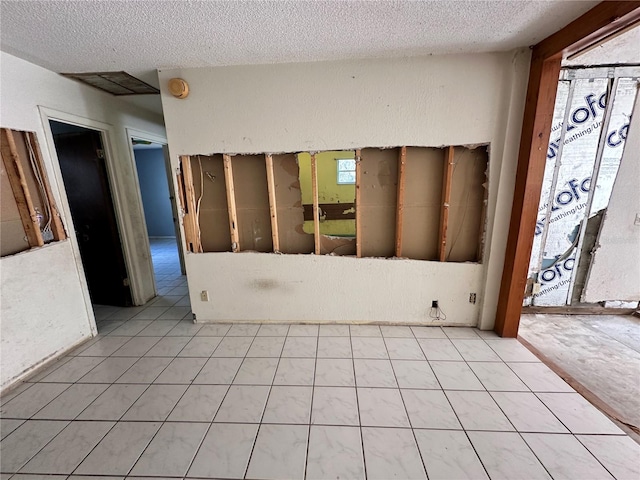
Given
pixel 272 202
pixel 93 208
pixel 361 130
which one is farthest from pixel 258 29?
pixel 93 208

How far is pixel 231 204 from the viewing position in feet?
8.45

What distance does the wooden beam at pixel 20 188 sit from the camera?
2027 millimetres

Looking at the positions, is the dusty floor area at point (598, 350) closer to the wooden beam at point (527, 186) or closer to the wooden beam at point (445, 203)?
the wooden beam at point (527, 186)

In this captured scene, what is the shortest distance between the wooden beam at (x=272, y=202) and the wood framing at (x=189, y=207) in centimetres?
78

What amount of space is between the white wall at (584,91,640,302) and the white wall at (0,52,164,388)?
17.8ft

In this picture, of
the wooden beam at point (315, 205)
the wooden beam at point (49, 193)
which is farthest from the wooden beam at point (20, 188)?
the wooden beam at point (315, 205)

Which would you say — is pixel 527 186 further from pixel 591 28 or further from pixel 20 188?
pixel 20 188

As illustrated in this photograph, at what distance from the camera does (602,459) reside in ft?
4.56

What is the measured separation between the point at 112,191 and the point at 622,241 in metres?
5.74

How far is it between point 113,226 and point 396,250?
10.7 ft

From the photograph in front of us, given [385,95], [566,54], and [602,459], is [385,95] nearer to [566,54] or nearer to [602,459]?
[566,54]

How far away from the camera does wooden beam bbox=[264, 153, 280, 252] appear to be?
246cm

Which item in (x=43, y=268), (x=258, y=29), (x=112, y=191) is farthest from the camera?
(x=112, y=191)

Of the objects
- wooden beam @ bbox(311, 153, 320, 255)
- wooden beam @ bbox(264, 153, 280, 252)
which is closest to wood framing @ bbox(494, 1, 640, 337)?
wooden beam @ bbox(311, 153, 320, 255)
